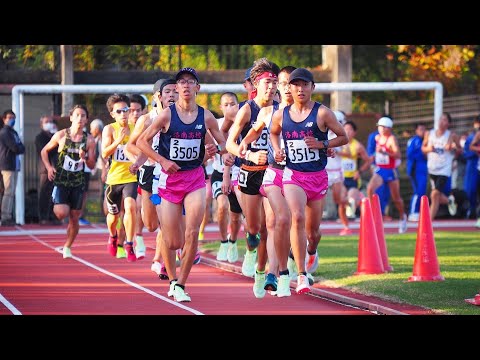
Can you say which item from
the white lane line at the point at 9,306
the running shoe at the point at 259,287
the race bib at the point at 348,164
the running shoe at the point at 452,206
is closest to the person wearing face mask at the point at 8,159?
the race bib at the point at 348,164

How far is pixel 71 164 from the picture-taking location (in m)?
18.9

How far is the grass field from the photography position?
43.1 feet

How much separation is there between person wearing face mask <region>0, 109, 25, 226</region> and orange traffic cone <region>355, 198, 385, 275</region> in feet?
38.4

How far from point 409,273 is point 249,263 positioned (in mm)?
2063

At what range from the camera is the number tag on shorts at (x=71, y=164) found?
1891 centimetres

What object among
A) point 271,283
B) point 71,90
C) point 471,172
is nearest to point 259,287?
point 271,283

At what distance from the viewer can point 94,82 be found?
29.8m

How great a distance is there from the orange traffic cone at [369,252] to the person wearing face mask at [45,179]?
37.0 ft

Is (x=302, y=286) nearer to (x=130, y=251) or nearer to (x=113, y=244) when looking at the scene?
(x=130, y=251)

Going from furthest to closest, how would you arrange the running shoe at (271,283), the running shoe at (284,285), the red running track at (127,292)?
the running shoe at (271,283) < the running shoe at (284,285) < the red running track at (127,292)

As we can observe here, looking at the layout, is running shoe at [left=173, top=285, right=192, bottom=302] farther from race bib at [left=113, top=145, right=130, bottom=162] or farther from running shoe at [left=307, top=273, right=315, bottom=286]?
race bib at [left=113, top=145, right=130, bottom=162]

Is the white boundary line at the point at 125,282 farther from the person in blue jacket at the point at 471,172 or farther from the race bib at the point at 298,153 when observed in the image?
the person in blue jacket at the point at 471,172

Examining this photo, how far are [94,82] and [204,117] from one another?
55.0 ft
